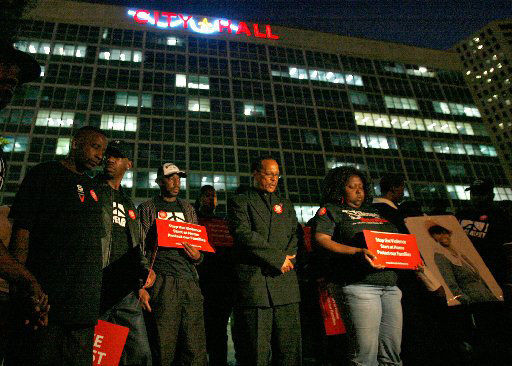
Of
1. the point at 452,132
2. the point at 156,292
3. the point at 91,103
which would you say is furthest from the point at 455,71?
the point at 156,292

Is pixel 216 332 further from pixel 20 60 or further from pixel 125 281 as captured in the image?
pixel 20 60

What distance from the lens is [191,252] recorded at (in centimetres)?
365

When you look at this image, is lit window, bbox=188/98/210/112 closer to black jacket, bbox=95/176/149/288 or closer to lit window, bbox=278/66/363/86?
lit window, bbox=278/66/363/86

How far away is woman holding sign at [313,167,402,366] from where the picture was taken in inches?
122

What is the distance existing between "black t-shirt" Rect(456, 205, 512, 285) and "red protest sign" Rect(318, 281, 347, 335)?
95.2 inches

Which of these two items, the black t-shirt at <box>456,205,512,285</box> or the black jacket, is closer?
the black jacket

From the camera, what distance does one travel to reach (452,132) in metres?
46.3

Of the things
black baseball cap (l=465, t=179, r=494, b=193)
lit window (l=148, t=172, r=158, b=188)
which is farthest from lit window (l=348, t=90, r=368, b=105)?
black baseball cap (l=465, t=179, r=494, b=193)

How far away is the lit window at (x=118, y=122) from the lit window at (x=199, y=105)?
6596 mm

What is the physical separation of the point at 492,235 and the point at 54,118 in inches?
1585

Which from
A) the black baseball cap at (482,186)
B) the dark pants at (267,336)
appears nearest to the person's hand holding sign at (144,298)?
the dark pants at (267,336)

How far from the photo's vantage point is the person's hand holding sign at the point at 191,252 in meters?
3.62

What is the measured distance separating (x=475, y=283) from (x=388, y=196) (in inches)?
65.0

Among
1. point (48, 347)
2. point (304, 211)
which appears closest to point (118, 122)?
point (304, 211)
